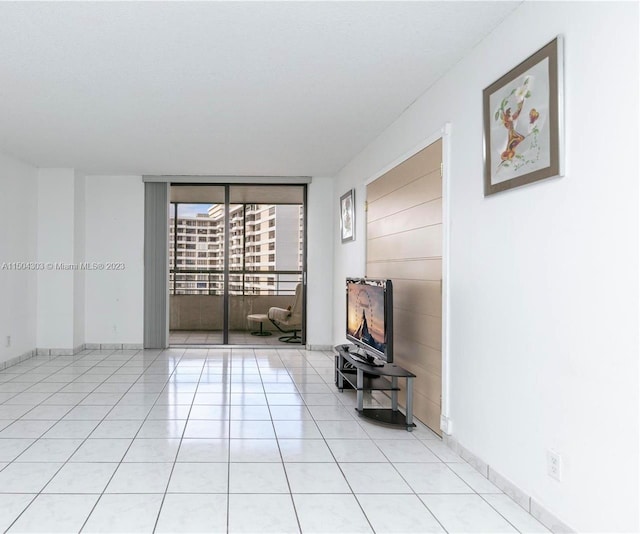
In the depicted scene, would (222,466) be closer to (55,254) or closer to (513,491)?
(513,491)

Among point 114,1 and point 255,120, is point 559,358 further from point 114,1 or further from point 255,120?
point 255,120

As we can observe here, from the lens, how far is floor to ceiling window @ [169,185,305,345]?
7773 mm

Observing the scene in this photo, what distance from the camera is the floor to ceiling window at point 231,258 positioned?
25.5 ft

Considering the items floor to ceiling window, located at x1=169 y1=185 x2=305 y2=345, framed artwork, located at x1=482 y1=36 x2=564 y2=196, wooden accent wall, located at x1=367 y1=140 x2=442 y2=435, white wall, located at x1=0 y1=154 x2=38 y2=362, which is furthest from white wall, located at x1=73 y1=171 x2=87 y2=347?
framed artwork, located at x1=482 y1=36 x2=564 y2=196

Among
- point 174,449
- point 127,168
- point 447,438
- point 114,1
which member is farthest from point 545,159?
point 127,168

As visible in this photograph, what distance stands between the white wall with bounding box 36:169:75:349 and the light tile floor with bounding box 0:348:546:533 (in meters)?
1.80

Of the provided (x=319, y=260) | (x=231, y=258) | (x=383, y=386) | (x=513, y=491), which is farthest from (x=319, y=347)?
(x=513, y=491)

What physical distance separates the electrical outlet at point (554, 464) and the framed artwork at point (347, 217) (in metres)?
4.01

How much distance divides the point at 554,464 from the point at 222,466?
179 cm

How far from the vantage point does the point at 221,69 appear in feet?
11.1

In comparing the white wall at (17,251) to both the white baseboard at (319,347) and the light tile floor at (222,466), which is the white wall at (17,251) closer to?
the light tile floor at (222,466)

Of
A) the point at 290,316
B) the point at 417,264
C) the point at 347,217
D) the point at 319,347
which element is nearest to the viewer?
the point at 417,264

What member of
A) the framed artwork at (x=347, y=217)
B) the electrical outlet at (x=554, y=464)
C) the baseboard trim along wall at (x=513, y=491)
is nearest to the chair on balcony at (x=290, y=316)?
the framed artwork at (x=347, y=217)

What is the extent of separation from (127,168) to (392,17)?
5.12m
